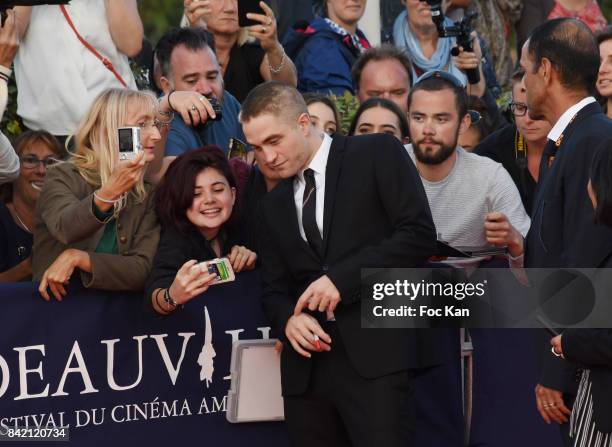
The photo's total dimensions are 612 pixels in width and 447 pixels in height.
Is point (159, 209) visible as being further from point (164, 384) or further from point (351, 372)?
point (351, 372)

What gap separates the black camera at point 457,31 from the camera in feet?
27.9

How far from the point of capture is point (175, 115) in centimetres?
712

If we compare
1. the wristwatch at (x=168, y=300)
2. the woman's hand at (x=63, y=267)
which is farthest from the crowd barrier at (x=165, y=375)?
the wristwatch at (x=168, y=300)

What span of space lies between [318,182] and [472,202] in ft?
4.36

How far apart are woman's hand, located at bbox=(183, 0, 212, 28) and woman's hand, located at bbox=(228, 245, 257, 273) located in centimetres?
247

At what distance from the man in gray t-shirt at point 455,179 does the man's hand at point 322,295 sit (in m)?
1.30

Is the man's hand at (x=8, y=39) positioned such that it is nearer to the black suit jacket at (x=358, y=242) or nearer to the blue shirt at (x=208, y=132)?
the blue shirt at (x=208, y=132)

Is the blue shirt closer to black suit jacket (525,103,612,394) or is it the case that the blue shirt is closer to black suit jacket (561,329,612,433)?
black suit jacket (525,103,612,394)

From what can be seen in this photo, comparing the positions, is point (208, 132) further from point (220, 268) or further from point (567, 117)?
point (567, 117)

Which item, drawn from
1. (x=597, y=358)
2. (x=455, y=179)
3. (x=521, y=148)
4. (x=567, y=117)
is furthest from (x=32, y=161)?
(x=597, y=358)

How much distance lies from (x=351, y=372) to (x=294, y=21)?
4521 millimetres

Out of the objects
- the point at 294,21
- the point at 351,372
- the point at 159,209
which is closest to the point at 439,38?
the point at 294,21

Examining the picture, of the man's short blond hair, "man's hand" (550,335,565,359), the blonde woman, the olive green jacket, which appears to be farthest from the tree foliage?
"man's hand" (550,335,565,359)

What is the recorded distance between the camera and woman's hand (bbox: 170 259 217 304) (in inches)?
224
